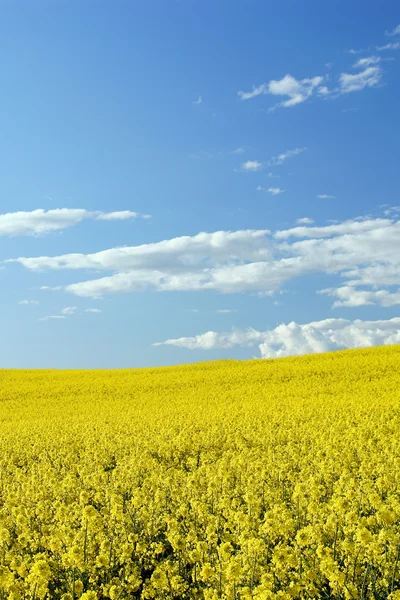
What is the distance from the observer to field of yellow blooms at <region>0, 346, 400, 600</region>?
23.3 ft

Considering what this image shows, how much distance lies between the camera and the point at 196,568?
7.59 metres

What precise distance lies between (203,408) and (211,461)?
12.8 meters

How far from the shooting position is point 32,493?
38.8ft

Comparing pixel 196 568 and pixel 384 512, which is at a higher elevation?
pixel 384 512

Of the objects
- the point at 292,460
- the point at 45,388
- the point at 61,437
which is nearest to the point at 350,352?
the point at 45,388

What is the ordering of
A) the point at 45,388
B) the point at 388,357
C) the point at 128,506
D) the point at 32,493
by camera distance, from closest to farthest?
the point at 128,506 < the point at 32,493 < the point at 388,357 < the point at 45,388

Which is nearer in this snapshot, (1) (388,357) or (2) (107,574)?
(2) (107,574)

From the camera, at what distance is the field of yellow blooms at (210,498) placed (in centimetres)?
711

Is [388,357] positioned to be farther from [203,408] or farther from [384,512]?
[384,512]

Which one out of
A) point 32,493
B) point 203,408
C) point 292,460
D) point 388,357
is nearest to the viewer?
point 32,493

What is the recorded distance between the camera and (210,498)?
1059cm

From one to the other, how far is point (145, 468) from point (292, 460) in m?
3.88

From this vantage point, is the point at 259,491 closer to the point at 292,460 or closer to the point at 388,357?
the point at 292,460

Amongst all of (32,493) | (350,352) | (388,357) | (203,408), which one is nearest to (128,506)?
(32,493)
